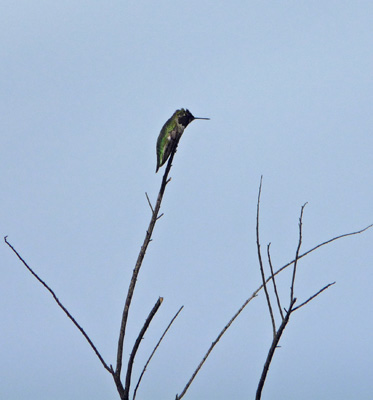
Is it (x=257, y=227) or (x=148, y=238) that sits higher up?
(x=257, y=227)

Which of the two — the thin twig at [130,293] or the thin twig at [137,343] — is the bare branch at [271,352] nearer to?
the thin twig at [137,343]

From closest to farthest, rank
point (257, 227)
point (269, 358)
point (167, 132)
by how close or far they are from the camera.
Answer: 1. point (269, 358)
2. point (257, 227)
3. point (167, 132)

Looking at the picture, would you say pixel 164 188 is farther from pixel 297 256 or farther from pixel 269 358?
pixel 269 358

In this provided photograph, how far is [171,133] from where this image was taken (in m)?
4.80

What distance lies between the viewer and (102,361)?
304 cm

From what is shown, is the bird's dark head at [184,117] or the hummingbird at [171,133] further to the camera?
the bird's dark head at [184,117]

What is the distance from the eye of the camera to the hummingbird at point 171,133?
4.78 m

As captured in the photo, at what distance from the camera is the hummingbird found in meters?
4.78

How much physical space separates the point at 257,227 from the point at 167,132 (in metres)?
1.67

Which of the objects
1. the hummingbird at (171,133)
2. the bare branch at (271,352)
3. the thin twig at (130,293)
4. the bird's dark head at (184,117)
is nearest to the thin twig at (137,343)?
the thin twig at (130,293)

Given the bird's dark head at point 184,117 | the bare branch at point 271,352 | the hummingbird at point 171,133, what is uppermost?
the bird's dark head at point 184,117

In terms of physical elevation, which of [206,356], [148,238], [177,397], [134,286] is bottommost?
[177,397]

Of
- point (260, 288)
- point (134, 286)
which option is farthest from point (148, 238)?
point (260, 288)

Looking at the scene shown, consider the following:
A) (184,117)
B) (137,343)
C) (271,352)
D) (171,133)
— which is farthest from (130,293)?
(184,117)
